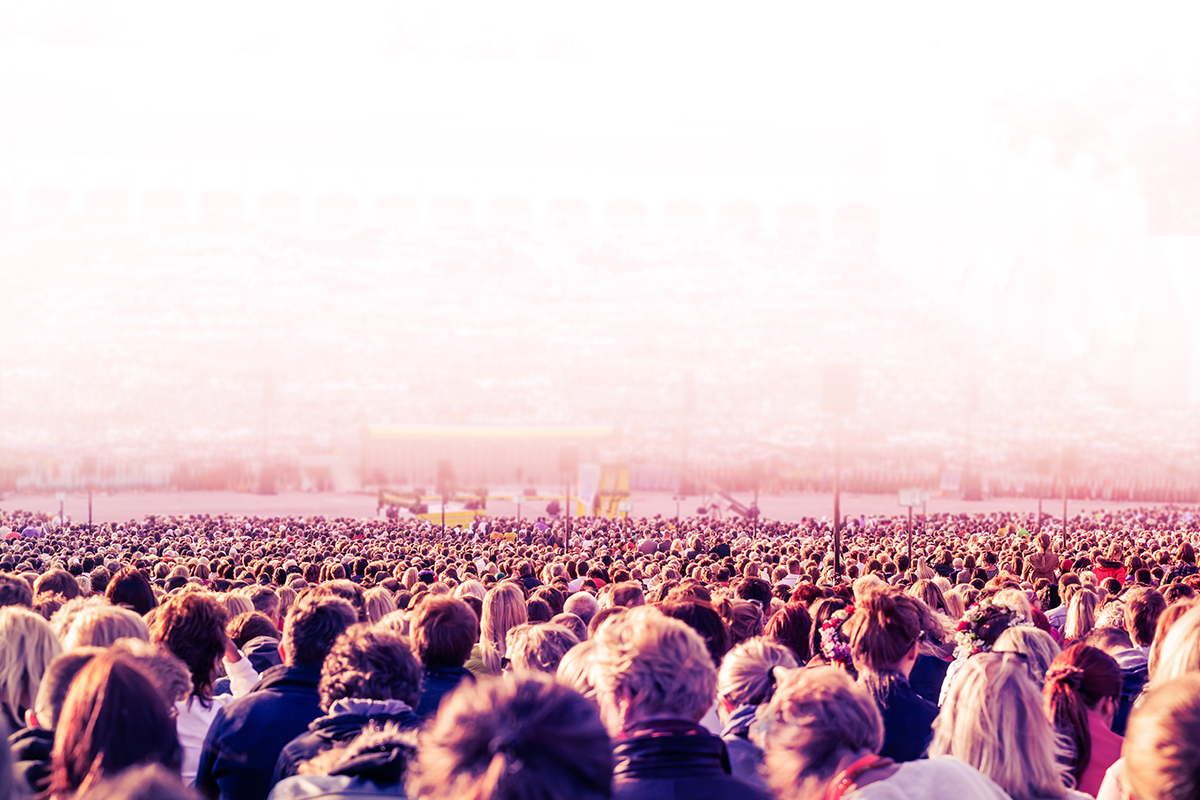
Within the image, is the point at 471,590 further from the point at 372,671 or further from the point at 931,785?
the point at 931,785

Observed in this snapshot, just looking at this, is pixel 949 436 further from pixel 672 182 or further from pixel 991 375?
pixel 672 182

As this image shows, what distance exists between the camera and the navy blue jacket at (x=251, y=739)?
496cm

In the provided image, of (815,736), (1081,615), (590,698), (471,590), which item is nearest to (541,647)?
(590,698)

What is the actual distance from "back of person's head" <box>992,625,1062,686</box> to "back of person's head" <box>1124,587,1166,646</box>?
1.96 meters

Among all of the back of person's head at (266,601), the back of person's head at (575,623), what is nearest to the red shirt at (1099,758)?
the back of person's head at (575,623)

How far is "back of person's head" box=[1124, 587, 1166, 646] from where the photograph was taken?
7.73 meters

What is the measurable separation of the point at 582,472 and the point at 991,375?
26.5m

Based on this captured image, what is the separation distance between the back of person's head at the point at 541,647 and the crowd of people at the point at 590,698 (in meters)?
0.01

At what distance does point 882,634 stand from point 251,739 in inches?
103

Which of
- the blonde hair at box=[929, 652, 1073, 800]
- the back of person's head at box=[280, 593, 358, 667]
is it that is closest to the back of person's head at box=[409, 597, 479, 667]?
the back of person's head at box=[280, 593, 358, 667]

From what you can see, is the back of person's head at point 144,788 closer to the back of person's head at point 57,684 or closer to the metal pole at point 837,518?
the back of person's head at point 57,684

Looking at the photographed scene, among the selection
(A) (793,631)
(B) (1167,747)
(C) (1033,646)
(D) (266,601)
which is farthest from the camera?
(D) (266,601)

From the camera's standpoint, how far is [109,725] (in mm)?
3363

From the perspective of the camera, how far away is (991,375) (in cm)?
5697
